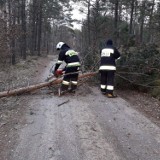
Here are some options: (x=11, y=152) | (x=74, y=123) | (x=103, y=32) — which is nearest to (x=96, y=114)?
(x=74, y=123)

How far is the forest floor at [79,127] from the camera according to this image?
16.8ft

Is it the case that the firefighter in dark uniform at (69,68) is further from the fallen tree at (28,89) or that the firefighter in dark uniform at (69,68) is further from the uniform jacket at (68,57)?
the fallen tree at (28,89)

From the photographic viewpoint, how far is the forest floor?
5117mm

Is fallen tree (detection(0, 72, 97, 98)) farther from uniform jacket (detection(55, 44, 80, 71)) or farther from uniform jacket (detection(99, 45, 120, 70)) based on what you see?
uniform jacket (detection(99, 45, 120, 70))

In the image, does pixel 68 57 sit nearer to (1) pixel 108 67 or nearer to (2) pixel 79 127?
(1) pixel 108 67

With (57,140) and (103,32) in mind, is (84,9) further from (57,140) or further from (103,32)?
(57,140)

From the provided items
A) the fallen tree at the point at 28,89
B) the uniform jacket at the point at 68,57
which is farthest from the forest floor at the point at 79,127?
the uniform jacket at the point at 68,57

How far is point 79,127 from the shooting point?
6457mm

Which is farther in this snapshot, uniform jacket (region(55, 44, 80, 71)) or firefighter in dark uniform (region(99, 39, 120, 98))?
uniform jacket (region(55, 44, 80, 71))

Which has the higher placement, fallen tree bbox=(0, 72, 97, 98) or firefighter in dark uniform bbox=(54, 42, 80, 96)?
firefighter in dark uniform bbox=(54, 42, 80, 96)

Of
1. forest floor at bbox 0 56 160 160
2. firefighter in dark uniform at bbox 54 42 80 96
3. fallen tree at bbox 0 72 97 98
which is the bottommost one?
forest floor at bbox 0 56 160 160

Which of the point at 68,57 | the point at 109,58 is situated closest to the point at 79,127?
the point at 109,58

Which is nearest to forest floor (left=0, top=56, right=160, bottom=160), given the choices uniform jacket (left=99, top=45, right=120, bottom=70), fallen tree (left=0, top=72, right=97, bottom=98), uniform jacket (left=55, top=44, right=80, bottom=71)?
fallen tree (left=0, top=72, right=97, bottom=98)

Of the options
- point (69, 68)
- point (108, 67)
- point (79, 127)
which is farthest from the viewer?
point (69, 68)
